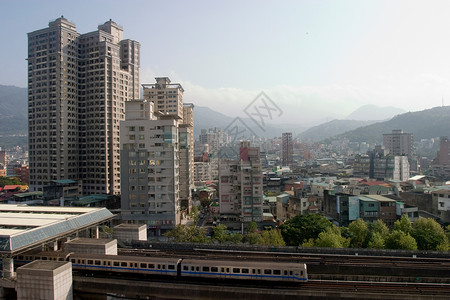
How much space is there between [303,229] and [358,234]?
4505mm

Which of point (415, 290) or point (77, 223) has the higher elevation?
point (77, 223)

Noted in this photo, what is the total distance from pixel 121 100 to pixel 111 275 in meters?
40.6

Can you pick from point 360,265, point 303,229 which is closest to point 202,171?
point 303,229

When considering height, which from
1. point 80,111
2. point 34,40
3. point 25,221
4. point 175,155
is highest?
point 34,40

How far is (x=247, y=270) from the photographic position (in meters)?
16.1

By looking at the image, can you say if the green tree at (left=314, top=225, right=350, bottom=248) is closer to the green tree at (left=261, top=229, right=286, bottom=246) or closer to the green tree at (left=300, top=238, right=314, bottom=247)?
the green tree at (left=300, top=238, right=314, bottom=247)

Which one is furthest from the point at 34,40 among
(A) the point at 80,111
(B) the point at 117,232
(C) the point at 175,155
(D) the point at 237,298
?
(D) the point at 237,298

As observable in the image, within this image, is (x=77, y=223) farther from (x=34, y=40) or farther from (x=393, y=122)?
(x=393, y=122)

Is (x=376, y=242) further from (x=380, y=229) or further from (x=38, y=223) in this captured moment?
(x=38, y=223)

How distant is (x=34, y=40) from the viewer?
168ft

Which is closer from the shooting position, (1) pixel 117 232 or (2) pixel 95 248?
(2) pixel 95 248

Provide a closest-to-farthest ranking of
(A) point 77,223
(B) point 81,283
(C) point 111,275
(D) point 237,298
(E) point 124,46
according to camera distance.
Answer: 1. (D) point 237,298
2. (B) point 81,283
3. (C) point 111,275
4. (A) point 77,223
5. (E) point 124,46

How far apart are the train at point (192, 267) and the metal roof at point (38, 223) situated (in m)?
1.53

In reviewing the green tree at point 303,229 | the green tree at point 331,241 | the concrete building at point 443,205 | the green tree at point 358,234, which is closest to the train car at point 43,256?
the green tree at point 331,241
